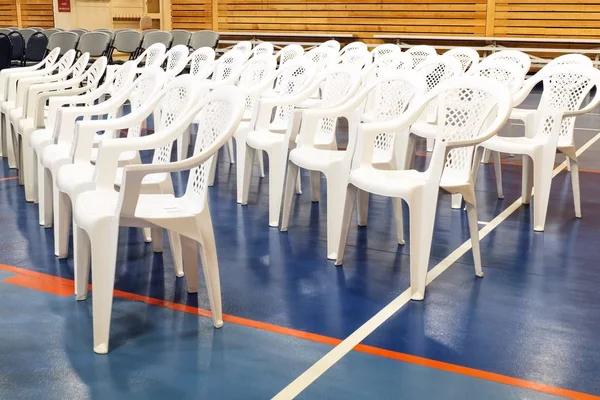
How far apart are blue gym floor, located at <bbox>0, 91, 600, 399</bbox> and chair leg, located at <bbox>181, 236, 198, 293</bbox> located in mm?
53

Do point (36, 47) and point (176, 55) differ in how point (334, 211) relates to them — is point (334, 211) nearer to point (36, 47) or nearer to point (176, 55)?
point (176, 55)

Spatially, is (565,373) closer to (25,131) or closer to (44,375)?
(44,375)

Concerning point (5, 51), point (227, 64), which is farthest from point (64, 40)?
point (227, 64)

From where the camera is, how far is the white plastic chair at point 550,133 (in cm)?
456

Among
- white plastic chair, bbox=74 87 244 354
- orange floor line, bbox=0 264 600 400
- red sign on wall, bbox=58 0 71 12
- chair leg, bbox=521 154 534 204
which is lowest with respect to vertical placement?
orange floor line, bbox=0 264 600 400

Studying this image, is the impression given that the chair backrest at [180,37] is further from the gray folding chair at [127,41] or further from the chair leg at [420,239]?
the chair leg at [420,239]

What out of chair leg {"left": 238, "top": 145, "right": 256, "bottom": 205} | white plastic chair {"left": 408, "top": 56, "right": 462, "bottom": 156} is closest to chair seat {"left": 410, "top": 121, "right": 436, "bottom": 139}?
white plastic chair {"left": 408, "top": 56, "right": 462, "bottom": 156}

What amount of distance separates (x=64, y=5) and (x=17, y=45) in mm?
7143

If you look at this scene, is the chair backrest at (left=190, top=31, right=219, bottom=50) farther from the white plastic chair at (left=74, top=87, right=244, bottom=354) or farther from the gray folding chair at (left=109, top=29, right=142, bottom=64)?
the white plastic chair at (left=74, top=87, right=244, bottom=354)

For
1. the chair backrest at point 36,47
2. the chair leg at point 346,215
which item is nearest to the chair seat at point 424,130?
the chair leg at point 346,215

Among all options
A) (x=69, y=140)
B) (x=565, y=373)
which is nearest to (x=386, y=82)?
(x=69, y=140)

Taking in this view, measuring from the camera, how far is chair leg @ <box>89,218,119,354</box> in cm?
279

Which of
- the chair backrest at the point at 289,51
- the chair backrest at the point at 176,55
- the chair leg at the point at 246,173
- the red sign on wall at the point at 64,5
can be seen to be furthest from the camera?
the red sign on wall at the point at 64,5

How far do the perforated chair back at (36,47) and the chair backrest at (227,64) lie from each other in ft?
14.6
